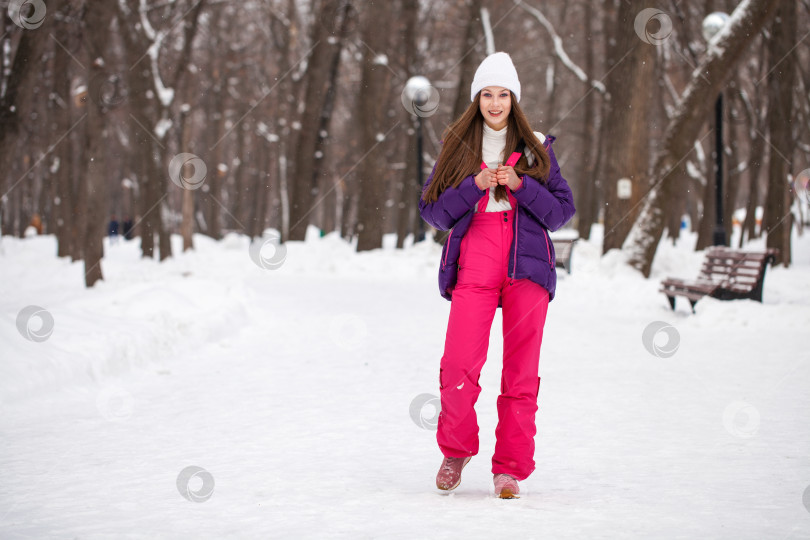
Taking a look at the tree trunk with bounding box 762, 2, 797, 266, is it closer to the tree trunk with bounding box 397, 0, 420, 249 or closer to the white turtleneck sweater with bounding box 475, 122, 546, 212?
the tree trunk with bounding box 397, 0, 420, 249

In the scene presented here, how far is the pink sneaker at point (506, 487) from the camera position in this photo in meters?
3.50

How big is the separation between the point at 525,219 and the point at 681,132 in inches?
403

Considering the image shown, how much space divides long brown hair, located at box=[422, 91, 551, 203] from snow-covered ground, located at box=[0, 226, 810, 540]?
4.43 feet

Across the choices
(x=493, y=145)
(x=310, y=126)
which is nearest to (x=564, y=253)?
(x=310, y=126)

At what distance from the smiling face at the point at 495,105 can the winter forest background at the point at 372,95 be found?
7.09 metres

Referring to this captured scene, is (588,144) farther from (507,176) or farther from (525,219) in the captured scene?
(507,176)

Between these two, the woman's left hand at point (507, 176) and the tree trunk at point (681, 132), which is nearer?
the woman's left hand at point (507, 176)

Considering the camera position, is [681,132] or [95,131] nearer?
[681,132]

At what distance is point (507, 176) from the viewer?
11.1 ft

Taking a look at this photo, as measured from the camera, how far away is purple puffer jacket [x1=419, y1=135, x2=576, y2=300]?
3494 mm

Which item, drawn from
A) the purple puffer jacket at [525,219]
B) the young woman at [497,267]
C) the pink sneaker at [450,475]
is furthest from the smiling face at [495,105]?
the pink sneaker at [450,475]

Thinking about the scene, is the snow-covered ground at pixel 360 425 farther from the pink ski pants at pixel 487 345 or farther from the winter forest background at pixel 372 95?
the winter forest background at pixel 372 95

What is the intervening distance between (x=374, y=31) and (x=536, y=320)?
17369mm

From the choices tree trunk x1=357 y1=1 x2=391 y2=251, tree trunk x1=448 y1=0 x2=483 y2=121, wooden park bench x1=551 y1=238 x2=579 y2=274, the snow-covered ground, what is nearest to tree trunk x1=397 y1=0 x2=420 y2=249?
tree trunk x1=357 y1=1 x2=391 y2=251
